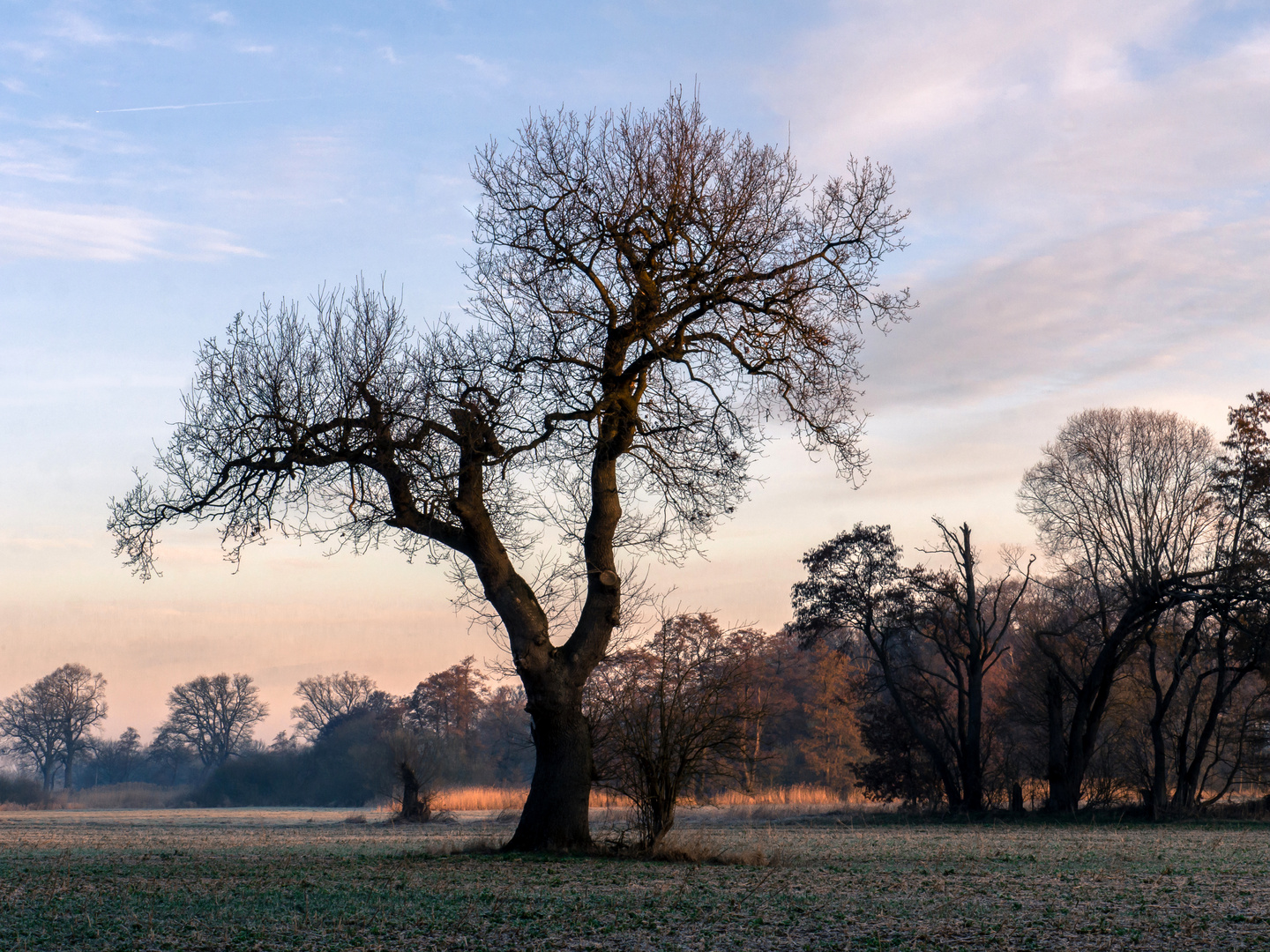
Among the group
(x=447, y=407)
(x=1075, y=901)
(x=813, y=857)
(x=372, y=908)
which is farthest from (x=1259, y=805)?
(x=372, y=908)

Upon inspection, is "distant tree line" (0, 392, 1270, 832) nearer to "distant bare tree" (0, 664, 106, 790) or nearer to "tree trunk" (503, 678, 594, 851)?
"tree trunk" (503, 678, 594, 851)

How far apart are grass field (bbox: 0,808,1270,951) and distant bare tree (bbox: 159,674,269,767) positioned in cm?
6587

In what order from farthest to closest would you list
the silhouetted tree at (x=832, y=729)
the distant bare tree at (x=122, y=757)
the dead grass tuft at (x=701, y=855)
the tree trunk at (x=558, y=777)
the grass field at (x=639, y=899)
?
the distant bare tree at (x=122, y=757)
the silhouetted tree at (x=832, y=729)
the tree trunk at (x=558, y=777)
the dead grass tuft at (x=701, y=855)
the grass field at (x=639, y=899)

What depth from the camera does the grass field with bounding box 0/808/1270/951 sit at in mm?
6840

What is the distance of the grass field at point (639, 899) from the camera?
6840 millimetres

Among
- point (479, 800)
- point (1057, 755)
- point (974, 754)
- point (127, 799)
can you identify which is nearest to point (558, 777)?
point (974, 754)

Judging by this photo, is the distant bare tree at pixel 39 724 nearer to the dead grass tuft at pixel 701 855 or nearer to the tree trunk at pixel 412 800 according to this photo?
the tree trunk at pixel 412 800

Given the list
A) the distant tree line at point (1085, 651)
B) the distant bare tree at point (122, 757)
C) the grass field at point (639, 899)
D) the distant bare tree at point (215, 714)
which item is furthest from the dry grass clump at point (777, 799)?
the distant bare tree at point (122, 757)

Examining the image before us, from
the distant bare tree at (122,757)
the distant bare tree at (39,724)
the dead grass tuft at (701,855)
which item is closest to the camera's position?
the dead grass tuft at (701,855)

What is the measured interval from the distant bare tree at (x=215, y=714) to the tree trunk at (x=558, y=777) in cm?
7061

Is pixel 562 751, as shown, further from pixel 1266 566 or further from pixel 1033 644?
pixel 1033 644

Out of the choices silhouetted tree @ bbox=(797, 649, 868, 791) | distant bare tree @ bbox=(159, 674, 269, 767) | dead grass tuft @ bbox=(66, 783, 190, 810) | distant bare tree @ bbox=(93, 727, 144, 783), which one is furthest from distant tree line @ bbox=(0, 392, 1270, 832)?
distant bare tree @ bbox=(93, 727, 144, 783)

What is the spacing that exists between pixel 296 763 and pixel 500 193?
50.2m

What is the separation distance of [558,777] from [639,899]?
484cm
